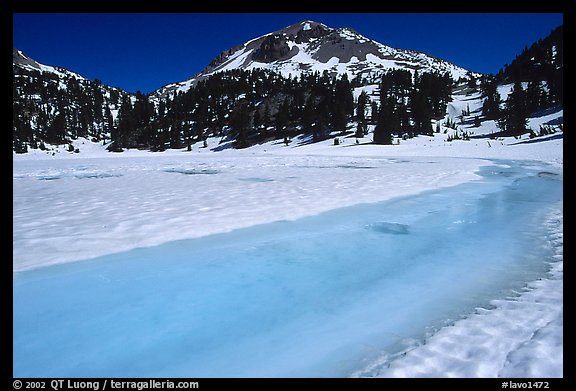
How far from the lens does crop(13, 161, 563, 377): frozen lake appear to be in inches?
107

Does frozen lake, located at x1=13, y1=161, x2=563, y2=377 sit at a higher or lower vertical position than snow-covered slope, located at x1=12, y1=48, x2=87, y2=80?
lower

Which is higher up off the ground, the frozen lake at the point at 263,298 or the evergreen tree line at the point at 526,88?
the evergreen tree line at the point at 526,88

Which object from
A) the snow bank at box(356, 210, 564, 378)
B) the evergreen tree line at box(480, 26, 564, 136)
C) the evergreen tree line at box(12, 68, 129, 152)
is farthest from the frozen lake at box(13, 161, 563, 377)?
the evergreen tree line at box(12, 68, 129, 152)

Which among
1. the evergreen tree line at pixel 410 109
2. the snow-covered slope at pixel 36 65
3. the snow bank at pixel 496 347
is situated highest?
the snow-covered slope at pixel 36 65

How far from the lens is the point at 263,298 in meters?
3.76

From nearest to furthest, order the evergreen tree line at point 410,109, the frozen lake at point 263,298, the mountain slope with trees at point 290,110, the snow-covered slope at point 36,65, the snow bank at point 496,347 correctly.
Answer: the snow bank at point 496,347
the frozen lake at point 263,298
the evergreen tree line at point 410,109
the mountain slope with trees at point 290,110
the snow-covered slope at point 36,65

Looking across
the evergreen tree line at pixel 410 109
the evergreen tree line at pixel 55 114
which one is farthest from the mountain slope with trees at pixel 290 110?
the evergreen tree line at pixel 55 114

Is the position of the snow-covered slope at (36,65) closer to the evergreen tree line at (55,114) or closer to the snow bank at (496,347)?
the evergreen tree line at (55,114)

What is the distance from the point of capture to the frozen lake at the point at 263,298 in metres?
2.71

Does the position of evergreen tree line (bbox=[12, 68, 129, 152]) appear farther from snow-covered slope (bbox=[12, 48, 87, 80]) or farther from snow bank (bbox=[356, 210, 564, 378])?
snow bank (bbox=[356, 210, 564, 378])

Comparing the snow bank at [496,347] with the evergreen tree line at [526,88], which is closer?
the snow bank at [496,347]

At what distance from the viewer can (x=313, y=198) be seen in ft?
29.6
